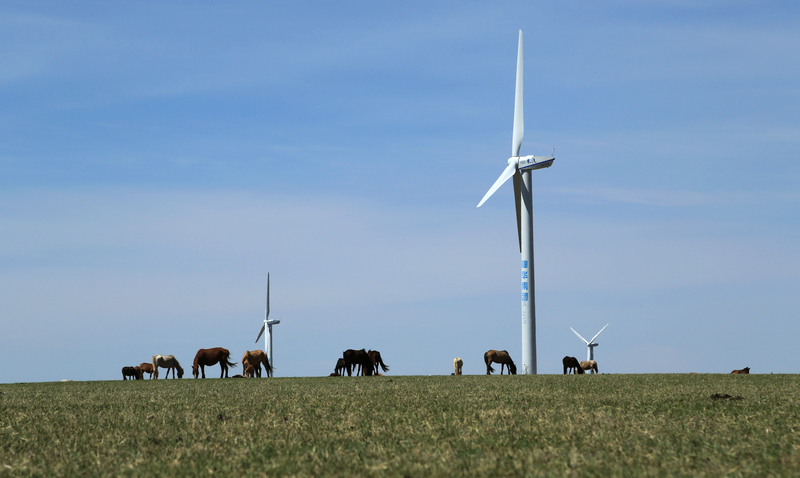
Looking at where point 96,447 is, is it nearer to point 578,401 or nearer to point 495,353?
point 578,401

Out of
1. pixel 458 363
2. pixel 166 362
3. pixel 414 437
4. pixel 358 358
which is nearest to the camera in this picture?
pixel 414 437

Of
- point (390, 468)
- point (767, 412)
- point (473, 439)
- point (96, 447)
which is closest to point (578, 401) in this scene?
point (767, 412)

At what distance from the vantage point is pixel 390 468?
6.91m

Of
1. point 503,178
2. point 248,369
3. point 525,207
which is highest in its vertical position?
point 503,178

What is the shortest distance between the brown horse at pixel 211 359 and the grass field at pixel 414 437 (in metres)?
31.4

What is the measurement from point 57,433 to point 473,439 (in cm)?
623

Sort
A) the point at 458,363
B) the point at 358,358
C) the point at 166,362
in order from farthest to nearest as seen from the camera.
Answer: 1. the point at 166,362
2. the point at 458,363
3. the point at 358,358

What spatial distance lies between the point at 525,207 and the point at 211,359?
77.4 feet

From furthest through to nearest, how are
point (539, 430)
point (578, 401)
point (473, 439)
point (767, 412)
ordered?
1. point (578, 401)
2. point (767, 412)
3. point (539, 430)
4. point (473, 439)

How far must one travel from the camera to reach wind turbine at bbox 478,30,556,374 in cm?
4609

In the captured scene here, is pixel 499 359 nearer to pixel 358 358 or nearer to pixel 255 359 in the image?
pixel 358 358

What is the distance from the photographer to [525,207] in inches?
1893

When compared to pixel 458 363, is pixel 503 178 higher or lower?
higher

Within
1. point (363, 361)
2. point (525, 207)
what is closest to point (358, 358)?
point (363, 361)
